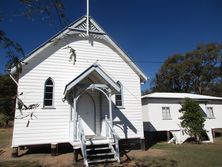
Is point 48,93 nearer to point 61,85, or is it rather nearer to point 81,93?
point 61,85

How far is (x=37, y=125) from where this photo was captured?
11250 millimetres

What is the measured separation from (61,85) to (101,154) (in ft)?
16.3

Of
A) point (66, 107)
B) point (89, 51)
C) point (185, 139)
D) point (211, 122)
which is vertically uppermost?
point (89, 51)

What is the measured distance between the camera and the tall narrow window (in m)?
11.9

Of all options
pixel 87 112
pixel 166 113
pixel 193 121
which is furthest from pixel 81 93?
pixel 166 113

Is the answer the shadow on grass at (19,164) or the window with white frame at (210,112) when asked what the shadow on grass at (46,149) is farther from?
the window with white frame at (210,112)

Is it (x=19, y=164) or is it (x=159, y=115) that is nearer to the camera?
(x=19, y=164)

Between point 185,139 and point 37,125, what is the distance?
44.0 feet

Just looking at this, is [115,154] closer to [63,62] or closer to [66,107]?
[66,107]

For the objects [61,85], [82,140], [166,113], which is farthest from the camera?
[166,113]

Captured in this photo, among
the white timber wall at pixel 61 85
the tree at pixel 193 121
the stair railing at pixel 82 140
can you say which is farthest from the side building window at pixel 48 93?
the tree at pixel 193 121

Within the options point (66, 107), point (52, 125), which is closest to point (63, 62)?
point (66, 107)

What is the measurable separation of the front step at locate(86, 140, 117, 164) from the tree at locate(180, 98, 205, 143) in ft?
32.0

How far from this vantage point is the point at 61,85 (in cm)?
1230
